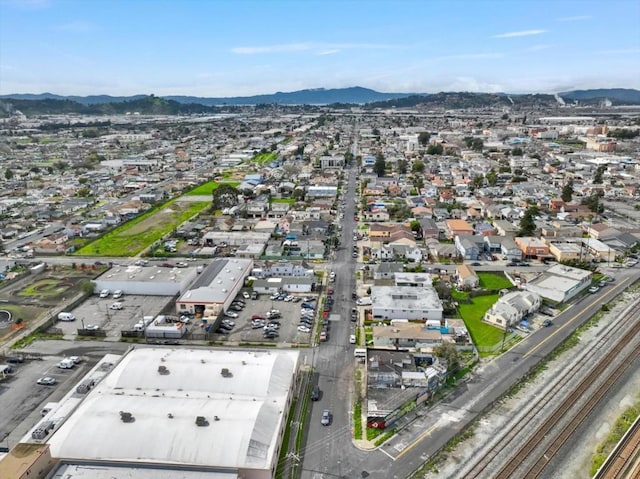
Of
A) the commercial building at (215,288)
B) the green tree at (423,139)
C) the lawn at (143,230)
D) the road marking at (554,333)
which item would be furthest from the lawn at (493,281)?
the green tree at (423,139)

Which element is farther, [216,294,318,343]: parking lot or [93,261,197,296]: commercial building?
[93,261,197,296]: commercial building

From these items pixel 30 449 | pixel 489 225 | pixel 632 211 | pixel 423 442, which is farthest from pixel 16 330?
pixel 632 211

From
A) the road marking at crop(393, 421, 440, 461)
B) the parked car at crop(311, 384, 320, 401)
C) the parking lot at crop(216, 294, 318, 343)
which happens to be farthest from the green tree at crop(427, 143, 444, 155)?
the road marking at crop(393, 421, 440, 461)

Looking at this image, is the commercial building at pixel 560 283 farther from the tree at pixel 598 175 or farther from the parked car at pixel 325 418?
the tree at pixel 598 175

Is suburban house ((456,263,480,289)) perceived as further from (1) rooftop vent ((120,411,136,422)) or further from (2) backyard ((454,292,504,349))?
(1) rooftop vent ((120,411,136,422))

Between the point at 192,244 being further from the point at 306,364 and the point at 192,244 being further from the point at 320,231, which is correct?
the point at 306,364

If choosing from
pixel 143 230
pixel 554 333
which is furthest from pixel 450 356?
pixel 143 230
